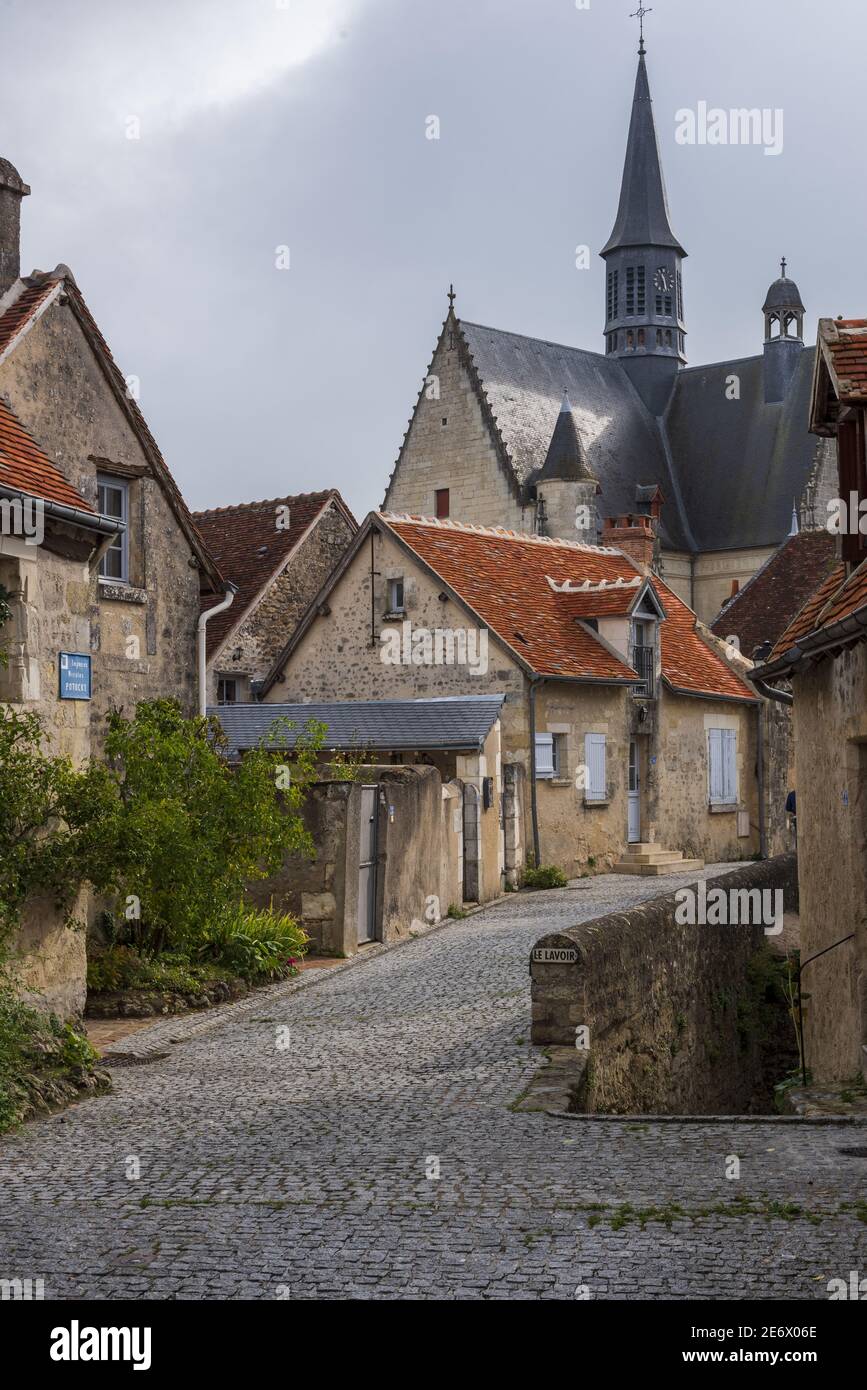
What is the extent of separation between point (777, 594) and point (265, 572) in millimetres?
13597

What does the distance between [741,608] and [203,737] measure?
78.1 feet

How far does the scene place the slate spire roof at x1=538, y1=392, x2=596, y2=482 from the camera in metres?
44.9

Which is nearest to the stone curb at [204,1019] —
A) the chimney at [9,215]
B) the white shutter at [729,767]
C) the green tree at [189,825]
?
the green tree at [189,825]

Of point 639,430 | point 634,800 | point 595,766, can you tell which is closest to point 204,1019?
point 595,766

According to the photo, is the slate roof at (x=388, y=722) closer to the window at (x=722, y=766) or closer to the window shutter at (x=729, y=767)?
the window at (x=722, y=766)

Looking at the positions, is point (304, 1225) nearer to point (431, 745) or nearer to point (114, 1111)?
point (114, 1111)

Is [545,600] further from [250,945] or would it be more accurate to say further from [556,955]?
[556,955]

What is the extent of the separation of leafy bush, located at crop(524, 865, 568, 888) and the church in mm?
21598

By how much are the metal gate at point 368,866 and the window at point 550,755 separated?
26.3 ft

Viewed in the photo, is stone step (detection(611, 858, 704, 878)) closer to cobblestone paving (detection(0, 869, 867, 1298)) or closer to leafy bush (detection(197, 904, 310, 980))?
leafy bush (detection(197, 904, 310, 980))

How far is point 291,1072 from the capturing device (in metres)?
9.49

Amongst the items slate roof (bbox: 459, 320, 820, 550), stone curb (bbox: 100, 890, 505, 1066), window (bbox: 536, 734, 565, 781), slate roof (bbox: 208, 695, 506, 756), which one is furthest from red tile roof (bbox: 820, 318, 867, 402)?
slate roof (bbox: 459, 320, 820, 550)

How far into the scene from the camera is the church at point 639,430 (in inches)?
1837

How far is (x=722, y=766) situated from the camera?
29000mm
